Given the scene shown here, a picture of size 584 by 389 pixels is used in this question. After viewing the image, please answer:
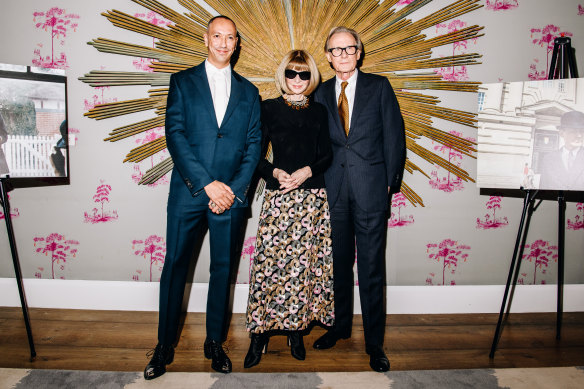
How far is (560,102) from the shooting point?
1875 millimetres

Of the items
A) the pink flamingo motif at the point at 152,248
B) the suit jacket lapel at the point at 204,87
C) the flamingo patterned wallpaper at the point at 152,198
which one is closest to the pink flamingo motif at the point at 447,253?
the flamingo patterned wallpaper at the point at 152,198

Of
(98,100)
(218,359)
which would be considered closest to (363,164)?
(218,359)

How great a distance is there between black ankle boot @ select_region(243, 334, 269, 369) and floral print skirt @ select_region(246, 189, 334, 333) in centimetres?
5

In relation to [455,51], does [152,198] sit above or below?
below

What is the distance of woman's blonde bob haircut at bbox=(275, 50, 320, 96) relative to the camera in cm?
184

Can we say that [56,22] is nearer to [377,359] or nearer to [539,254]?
[377,359]

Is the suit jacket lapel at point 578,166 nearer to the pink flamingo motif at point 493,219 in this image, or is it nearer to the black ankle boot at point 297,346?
the pink flamingo motif at point 493,219

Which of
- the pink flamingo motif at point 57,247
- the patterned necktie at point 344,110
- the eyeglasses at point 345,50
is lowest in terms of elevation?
the pink flamingo motif at point 57,247

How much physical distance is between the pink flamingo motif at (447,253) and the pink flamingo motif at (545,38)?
124 centimetres

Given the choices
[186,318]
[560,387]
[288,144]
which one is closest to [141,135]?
[288,144]

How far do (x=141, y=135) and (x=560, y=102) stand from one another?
7.90 feet

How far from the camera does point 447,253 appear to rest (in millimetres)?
2445

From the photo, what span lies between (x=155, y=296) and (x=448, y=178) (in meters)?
2.11

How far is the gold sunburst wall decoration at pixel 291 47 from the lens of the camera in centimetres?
215
